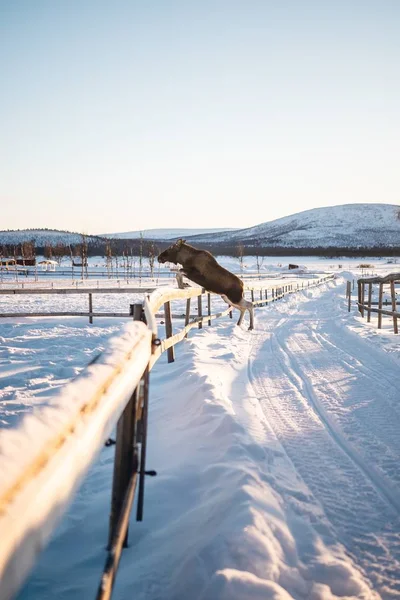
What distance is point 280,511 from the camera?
8.50 feet

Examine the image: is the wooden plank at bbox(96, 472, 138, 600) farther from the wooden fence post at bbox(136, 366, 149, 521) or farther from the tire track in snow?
the tire track in snow

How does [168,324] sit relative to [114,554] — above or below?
above

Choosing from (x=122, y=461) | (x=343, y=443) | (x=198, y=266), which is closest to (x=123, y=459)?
(x=122, y=461)

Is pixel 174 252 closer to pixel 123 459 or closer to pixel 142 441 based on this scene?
pixel 142 441

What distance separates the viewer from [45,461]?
2.89ft

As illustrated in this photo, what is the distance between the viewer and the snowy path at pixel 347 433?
2436mm

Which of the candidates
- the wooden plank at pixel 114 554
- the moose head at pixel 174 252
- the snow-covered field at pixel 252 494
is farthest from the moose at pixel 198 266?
the wooden plank at pixel 114 554

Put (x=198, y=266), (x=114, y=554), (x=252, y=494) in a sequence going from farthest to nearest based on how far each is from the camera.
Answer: (x=198, y=266), (x=252, y=494), (x=114, y=554)

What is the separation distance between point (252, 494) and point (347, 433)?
167cm

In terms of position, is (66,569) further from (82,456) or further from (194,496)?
(82,456)

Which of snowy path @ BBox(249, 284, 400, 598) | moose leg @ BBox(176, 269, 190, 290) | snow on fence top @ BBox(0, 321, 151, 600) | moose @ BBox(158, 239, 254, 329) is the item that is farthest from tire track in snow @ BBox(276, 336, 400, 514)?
moose @ BBox(158, 239, 254, 329)

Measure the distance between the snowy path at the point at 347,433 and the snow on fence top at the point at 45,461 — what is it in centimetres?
185

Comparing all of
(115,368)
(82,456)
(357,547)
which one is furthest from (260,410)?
(82,456)

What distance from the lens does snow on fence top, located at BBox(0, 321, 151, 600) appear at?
29.5 inches
